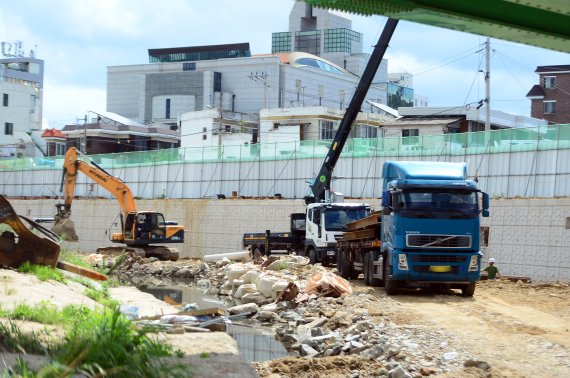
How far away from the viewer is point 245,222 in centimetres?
4909

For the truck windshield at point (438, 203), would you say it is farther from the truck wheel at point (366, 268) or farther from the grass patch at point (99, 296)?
the grass patch at point (99, 296)

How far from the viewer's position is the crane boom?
3384 centimetres

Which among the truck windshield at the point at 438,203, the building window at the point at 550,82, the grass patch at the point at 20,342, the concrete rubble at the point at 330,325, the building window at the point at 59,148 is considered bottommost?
the concrete rubble at the point at 330,325

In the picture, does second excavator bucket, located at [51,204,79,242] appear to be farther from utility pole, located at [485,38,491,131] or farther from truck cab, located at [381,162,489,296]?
utility pole, located at [485,38,491,131]

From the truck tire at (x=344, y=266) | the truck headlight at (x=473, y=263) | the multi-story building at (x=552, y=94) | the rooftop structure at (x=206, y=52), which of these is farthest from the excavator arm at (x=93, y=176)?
the rooftop structure at (x=206, y=52)

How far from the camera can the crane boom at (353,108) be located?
33.8 m

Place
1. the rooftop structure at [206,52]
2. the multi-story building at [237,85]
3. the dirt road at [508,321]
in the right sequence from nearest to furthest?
the dirt road at [508,321] → the multi-story building at [237,85] → the rooftop structure at [206,52]

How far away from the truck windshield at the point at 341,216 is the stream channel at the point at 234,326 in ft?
18.1

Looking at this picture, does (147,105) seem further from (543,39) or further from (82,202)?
(543,39)

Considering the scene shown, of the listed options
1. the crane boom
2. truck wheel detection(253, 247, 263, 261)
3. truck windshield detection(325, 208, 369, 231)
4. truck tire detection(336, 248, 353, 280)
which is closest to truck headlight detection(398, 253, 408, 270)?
truck tire detection(336, 248, 353, 280)

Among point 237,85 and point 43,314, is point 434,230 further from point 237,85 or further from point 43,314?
point 237,85

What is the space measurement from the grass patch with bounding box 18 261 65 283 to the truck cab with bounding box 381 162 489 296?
28.1ft

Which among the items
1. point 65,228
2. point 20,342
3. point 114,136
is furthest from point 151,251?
point 114,136

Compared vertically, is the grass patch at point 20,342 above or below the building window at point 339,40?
below
